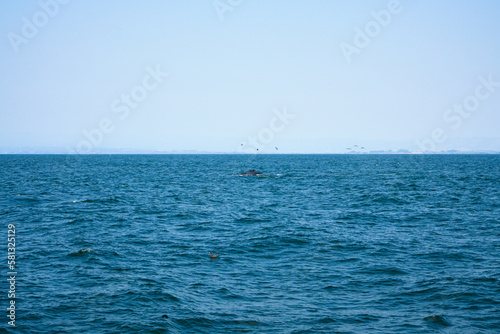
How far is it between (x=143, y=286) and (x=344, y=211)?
2410 centimetres

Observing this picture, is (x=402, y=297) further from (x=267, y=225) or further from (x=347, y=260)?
(x=267, y=225)

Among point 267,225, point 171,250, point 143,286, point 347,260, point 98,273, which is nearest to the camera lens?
point 143,286

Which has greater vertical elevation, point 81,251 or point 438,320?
point 81,251

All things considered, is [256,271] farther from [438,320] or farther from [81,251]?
→ [81,251]

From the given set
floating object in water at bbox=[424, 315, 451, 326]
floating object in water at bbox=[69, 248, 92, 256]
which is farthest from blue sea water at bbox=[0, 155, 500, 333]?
floating object in water at bbox=[69, 248, 92, 256]

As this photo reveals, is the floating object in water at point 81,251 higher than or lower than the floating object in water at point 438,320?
higher

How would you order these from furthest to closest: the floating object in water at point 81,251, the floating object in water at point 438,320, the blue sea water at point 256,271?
1. the floating object in water at point 81,251
2. the blue sea water at point 256,271
3. the floating object in water at point 438,320

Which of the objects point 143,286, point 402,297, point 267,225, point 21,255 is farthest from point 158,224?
point 402,297

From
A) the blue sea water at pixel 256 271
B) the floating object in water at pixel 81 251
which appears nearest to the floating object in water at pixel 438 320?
the blue sea water at pixel 256 271

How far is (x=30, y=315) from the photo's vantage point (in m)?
14.0

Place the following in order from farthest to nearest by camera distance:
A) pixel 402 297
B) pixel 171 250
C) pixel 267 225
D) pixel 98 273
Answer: pixel 267 225, pixel 171 250, pixel 98 273, pixel 402 297

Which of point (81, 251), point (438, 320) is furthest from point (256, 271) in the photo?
point (81, 251)

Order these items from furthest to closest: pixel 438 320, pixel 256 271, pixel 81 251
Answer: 1. pixel 81 251
2. pixel 256 271
3. pixel 438 320

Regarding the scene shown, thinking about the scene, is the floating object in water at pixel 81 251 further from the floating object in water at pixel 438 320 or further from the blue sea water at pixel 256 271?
the floating object in water at pixel 438 320
